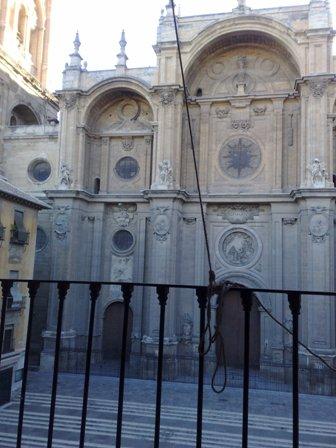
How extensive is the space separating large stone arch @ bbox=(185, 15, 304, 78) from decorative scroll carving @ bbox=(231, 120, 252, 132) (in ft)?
13.0

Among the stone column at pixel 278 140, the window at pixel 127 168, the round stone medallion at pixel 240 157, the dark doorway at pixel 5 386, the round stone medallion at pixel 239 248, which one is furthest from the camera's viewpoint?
the window at pixel 127 168

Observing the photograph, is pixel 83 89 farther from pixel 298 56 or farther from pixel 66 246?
pixel 298 56

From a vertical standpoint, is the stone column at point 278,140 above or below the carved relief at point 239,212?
above

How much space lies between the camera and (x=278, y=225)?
2522 cm

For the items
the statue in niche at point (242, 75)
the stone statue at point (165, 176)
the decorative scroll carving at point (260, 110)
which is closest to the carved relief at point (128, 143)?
the stone statue at point (165, 176)

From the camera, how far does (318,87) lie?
79.8 feet

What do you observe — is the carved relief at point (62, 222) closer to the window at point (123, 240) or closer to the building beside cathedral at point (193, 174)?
the building beside cathedral at point (193, 174)

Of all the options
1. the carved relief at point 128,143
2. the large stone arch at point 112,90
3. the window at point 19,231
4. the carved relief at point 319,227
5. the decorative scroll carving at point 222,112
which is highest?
the large stone arch at point 112,90

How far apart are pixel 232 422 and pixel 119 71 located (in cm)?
2086

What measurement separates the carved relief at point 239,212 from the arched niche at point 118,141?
519 cm

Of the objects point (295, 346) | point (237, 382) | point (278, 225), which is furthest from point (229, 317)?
point (295, 346)

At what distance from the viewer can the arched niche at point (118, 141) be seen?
28172 mm

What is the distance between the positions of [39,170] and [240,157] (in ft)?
42.1

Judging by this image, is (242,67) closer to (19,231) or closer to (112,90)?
(112,90)
